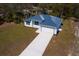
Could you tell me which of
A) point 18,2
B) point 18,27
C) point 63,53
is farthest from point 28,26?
point 63,53

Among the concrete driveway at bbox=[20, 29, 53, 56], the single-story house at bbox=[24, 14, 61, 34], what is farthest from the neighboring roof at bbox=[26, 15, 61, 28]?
the concrete driveway at bbox=[20, 29, 53, 56]

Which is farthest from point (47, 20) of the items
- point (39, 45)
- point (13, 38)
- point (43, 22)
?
point (13, 38)

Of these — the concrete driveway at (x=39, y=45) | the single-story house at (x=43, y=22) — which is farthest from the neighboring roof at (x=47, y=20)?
the concrete driveway at (x=39, y=45)

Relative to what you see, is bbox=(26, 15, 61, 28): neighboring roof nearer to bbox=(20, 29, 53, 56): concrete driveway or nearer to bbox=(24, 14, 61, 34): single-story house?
bbox=(24, 14, 61, 34): single-story house

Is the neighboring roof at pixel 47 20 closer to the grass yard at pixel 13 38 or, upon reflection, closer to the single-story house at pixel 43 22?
the single-story house at pixel 43 22

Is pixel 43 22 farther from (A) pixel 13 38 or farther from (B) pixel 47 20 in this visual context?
(A) pixel 13 38

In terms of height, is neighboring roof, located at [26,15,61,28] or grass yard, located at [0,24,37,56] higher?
neighboring roof, located at [26,15,61,28]
